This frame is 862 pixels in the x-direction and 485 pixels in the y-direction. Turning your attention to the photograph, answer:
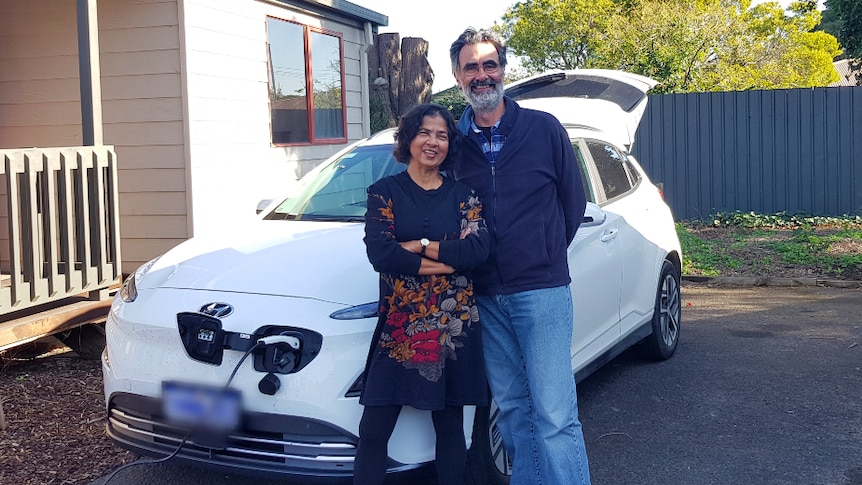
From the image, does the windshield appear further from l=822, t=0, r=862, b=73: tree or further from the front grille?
l=822, t=0, r=862, b=73: tree

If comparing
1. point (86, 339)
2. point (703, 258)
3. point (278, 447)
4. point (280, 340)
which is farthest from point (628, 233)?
point (703, 258)

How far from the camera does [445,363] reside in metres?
3.61

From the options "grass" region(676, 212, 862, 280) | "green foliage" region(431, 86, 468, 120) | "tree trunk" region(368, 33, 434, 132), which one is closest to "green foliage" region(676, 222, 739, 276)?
"grass" region(676, 212, 862, 280)

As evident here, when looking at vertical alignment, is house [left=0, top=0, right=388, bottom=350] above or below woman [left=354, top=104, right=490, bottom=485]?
above

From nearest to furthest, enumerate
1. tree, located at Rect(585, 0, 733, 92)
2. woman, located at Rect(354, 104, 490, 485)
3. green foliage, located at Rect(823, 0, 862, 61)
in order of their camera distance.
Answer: woman, located at Rect(354, 104, 490, 485)
green foliage, located at Rect(823, 0, 862, 61)
tree, located at Rect(585, 0, 733, 92)

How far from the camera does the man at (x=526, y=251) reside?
3605 mm

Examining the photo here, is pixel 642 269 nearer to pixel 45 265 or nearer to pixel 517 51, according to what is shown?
pixel 45 265

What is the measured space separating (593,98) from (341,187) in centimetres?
230

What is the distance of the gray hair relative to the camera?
3682 millimetres

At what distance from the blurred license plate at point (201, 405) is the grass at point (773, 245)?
779 centimetres

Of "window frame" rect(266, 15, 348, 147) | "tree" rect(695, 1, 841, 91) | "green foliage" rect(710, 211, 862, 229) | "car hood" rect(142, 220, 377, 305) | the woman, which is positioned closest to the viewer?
the woman

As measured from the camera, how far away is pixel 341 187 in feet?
17.7

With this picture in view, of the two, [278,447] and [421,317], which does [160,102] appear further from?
[421,317]

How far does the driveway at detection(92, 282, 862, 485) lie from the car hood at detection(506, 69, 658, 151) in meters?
1.72
